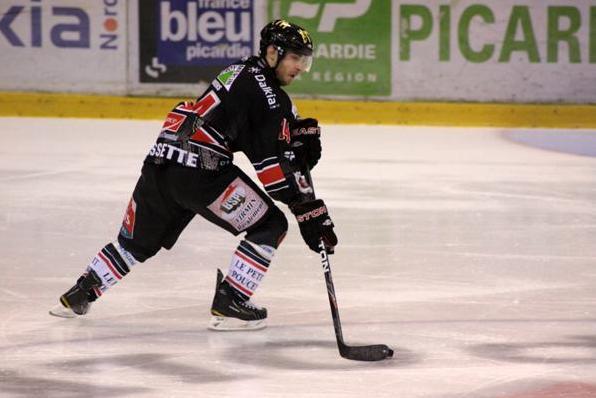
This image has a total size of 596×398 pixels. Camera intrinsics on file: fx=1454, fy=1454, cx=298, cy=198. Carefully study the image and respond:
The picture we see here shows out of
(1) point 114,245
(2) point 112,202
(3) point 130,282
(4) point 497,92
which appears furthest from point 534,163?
(1) point 114,245

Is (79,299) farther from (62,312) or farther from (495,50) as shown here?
(495,50)

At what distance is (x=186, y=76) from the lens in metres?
10.5

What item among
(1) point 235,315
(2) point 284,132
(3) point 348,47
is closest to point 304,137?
(2) point 284,132

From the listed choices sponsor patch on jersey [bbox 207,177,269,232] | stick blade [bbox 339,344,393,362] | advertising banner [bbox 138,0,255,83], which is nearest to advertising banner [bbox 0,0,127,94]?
advertising banner [bbox 138,0,255,83]

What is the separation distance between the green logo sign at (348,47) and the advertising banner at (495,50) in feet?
0.31

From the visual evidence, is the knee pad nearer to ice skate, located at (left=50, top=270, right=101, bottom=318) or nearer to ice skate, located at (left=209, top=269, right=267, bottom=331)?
ice skate, located at (left=209, top=269, right=267, bottom=331)

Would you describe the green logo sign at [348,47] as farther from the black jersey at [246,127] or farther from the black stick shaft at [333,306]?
the black stick shaft at [333,306]

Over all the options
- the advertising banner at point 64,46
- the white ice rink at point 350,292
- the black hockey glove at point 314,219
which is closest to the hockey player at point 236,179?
the black hockey glove at point 314,219

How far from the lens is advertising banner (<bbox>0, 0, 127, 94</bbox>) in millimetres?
10531

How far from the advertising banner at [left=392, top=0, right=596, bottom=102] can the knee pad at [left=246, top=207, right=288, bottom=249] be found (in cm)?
612

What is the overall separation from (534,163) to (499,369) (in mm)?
4820

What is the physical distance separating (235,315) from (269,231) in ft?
0.93

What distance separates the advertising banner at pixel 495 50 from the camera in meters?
10.3

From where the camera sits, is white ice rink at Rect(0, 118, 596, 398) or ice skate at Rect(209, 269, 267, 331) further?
ice skate at Rect(209, 269, 267, 331)
